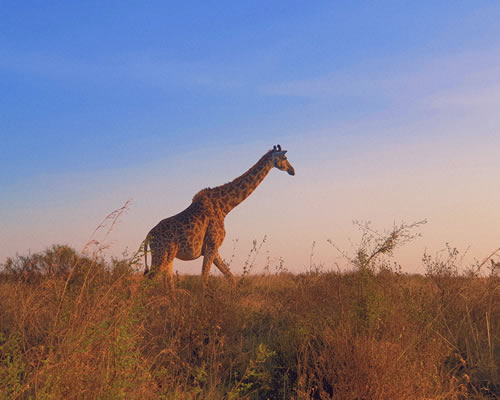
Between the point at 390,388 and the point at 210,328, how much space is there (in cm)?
264

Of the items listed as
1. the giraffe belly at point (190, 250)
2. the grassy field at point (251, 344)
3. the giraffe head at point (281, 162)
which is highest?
the giraffe head at point (281, 162)

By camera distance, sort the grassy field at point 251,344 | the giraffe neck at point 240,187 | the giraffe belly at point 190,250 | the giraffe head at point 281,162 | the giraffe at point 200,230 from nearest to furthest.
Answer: the grassy field at point 251,344
the giraffe at point 200,230
the giraffe belly at point 190,250
the giraffe neck at point 240,187
the giraffe head at point 281,162

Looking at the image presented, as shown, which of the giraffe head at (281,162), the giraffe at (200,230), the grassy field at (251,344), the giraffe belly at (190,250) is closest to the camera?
the grassy field at (251,344)

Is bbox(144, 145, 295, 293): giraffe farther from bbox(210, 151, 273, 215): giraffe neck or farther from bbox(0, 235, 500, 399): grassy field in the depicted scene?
bbox(0, 235, 500, 399): grassy field

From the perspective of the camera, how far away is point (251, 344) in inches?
256

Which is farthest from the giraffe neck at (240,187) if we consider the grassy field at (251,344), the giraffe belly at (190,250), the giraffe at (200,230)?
the grassy field at (251,344)

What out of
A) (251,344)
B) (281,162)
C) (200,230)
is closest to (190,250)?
(200,230)

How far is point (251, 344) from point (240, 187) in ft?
23.4

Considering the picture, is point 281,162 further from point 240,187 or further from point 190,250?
point 190,250

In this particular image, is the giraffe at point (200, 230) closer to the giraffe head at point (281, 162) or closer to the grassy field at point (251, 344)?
the giraffe head at point (281, 162)

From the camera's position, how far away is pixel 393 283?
7527 millimetres

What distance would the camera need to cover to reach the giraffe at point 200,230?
11656mm

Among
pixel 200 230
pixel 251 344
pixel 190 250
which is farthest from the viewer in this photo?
pixel 200 230

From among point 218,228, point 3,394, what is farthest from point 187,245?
point 3,394
